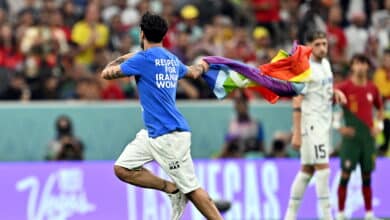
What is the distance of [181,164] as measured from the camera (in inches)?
553

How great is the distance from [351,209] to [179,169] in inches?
288

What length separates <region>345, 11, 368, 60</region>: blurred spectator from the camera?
2552cm

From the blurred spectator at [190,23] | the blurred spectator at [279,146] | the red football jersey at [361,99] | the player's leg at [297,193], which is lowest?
the player's leg at [297,193]

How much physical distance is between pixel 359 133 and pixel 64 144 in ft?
17.0

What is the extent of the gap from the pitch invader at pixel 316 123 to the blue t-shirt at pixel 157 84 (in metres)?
3.67

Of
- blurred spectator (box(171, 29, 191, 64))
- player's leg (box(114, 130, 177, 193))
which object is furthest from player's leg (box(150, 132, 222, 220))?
blurred spectator (box(171, 29, 191, 64))

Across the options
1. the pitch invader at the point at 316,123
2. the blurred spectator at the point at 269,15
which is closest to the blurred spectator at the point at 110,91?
the blurred spectator at the point at 269,15

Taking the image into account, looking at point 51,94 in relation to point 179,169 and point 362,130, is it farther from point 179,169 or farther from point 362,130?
point 179,169

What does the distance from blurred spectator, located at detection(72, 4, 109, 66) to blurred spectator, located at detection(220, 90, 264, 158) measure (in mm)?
3073

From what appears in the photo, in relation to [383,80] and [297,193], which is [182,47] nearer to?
[383,80]

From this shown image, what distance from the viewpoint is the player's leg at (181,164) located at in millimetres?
14023

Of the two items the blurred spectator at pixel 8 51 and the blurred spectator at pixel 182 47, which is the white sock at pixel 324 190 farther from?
the blurred spectator at pixel 8 51

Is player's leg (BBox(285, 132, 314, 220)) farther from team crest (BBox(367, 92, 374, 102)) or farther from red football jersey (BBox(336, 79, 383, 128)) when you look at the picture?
team crest (BBox(367, 92, 374, 102))

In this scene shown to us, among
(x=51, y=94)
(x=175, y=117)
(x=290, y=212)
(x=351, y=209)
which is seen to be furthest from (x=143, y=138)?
(x=51, y=94)
